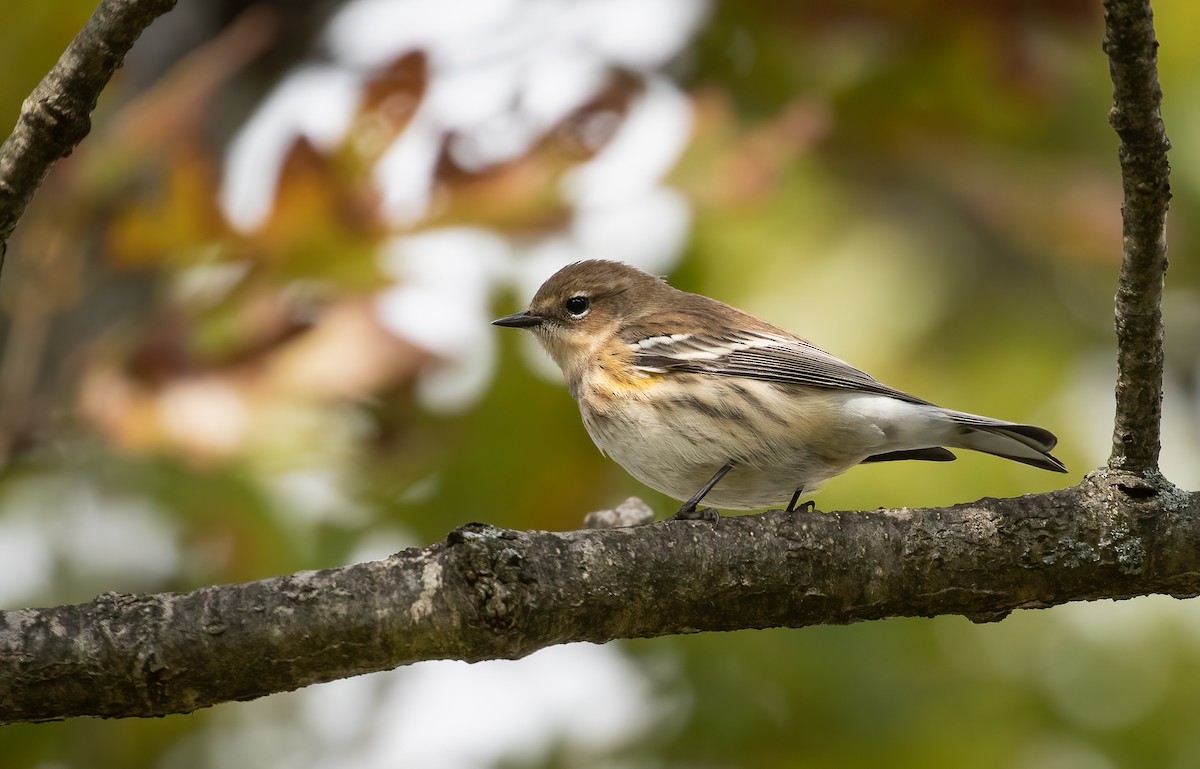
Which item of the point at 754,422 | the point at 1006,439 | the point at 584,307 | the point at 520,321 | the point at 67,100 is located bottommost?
the point at 1006,439

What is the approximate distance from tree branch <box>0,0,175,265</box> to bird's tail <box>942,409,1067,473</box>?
3.43 metres

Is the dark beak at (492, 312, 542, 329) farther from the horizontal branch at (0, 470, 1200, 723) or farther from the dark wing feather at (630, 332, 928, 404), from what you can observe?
the horizontal branch at (0, 470, 1200, 723)

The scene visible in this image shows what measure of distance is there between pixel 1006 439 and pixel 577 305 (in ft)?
8.58

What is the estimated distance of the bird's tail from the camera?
182 inches

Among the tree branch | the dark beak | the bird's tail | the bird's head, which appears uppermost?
the tree branch

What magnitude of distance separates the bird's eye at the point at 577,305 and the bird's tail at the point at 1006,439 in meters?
2.32

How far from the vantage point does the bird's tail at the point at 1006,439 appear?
4625 millimetres

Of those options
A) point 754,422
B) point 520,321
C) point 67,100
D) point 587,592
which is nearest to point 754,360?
point 754,422

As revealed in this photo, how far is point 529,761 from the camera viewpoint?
18.2ft

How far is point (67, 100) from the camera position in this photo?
109 inches

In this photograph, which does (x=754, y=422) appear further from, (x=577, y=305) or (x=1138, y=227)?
(x=1138, y=227)

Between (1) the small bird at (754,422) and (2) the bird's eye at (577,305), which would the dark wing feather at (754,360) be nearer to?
(1) the small bird at (754,422)

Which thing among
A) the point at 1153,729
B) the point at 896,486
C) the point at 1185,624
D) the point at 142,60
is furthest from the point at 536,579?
the point at 142,60

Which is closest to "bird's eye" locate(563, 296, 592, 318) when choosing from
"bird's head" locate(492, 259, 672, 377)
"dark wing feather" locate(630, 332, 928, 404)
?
"bird's head" locate(492, 259, 672, 377)
